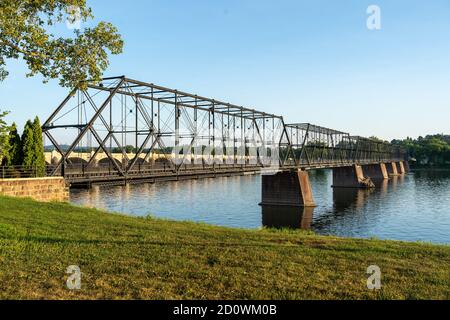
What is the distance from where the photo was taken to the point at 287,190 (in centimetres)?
6531

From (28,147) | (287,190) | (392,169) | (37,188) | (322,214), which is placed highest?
(28,147)

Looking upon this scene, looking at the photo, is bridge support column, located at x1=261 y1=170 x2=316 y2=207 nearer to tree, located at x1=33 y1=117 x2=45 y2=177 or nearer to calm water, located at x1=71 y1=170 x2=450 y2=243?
calm water, located at x1=71 y1=170 x2=450 y2=243

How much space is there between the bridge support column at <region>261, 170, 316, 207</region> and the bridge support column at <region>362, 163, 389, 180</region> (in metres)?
85.0

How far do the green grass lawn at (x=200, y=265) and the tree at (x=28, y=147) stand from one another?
1635cm

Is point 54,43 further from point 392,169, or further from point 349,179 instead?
point 392,169

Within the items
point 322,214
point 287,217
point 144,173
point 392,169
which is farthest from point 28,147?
point 392,169

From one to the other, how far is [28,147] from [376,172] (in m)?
135

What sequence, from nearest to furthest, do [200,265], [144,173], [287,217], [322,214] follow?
[200,265], [144,173], [287,217], [322,214]

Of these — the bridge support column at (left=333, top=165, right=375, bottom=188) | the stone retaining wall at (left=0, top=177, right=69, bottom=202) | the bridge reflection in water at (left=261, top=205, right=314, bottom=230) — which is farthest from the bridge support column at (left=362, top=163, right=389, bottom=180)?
the stone retaining wall at (left=0, top=177, right=69, bottom=202)

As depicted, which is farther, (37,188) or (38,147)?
(38,147)

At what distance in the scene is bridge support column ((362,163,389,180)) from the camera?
458ft

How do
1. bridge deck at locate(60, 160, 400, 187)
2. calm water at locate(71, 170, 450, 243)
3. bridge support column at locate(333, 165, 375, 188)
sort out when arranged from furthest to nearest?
bridge support column at locate(333, 165, 375, 188)
calm water at locate(71, 170, 450, 243)
bridge deck at locate(60, 160, 400, 187)

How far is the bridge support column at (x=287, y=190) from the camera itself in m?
63.9
